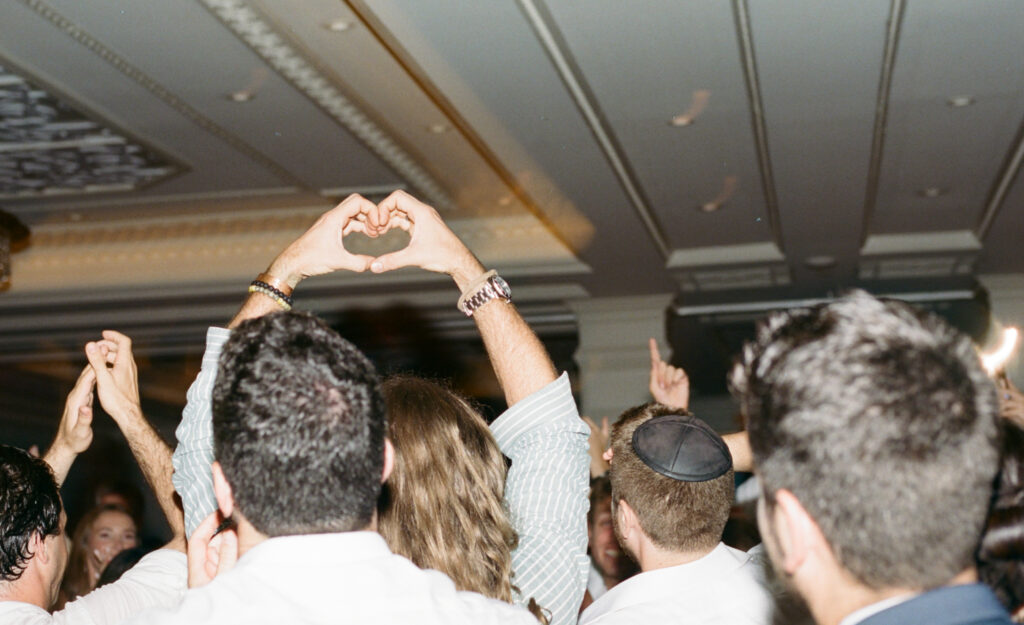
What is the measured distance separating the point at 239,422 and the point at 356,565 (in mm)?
177

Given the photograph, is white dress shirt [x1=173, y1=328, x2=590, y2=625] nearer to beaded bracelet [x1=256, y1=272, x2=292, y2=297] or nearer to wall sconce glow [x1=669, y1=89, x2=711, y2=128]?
beaded bracelet [x1=256, y1=272, x2=292, y2=297]

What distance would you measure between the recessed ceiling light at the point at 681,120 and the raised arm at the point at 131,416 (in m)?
3.37

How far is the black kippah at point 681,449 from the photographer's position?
73.0 inches

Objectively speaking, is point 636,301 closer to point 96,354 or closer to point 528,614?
point 96,354

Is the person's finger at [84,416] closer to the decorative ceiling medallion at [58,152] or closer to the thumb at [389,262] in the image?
the thumb at [389,262]

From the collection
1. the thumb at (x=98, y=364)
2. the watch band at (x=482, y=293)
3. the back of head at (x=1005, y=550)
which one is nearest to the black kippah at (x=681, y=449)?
the watch band at (x=482, y=293)

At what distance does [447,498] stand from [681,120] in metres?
3.72

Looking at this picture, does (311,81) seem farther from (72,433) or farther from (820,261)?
(820,261)

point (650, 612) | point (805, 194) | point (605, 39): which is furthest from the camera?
point (805, 194)

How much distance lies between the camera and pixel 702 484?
73.2 inches

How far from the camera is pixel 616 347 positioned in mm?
8273

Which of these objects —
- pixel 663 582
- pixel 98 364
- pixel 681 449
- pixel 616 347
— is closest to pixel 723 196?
pixel 616 347

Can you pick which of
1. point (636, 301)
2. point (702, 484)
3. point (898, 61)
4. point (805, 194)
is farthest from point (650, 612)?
point (636, 301)

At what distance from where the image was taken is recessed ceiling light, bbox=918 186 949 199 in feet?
19.3
